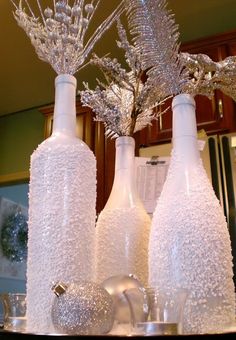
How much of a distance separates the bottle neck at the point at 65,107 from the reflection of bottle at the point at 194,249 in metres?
0.16

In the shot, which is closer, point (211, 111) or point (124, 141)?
point (124, 141)

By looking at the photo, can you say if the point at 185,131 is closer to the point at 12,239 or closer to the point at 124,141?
the point at 124,141

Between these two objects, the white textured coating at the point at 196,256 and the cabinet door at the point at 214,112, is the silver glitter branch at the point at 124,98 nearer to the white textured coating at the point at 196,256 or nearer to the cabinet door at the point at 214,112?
the white textured coating at the point at 196,256

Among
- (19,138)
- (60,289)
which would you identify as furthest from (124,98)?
(19,138)

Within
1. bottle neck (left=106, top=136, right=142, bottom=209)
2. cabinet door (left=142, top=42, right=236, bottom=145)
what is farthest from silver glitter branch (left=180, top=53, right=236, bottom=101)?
cabinet door (left=142, top=42, right=236, bottom=145)

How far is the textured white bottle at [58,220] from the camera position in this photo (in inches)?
17.8

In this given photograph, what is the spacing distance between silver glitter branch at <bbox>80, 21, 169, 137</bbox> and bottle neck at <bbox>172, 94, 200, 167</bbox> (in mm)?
92

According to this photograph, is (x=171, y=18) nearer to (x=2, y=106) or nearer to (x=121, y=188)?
(x=121, y=188)

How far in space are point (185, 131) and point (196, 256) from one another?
17cm

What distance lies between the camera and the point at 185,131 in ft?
1.70

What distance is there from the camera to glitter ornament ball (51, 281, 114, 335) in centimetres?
36

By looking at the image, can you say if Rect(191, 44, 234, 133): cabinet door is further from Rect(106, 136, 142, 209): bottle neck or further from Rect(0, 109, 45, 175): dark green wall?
Rect(0, 109, 45, 175): dark green wall

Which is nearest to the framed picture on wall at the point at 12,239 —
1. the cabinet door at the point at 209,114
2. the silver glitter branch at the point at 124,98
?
the cabinet door at the point at 209,114

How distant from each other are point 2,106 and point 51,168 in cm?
300
